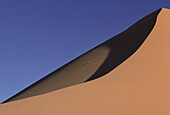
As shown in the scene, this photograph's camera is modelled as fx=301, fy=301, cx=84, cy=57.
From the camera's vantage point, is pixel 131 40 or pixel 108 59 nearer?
pixel 108 59

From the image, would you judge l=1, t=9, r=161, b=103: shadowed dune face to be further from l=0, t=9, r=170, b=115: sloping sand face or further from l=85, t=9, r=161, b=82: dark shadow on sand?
l=0, t=9, r=170, b=115: sloping sand face

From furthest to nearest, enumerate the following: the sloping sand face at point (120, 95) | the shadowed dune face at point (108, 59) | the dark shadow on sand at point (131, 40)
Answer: the dark shadow on sand at point (131, 40)
the shadowed dune face at point (108, 59)
the sloping sand face at point (120, 95)

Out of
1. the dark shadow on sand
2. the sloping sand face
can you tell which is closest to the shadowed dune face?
the dark shadow on sand

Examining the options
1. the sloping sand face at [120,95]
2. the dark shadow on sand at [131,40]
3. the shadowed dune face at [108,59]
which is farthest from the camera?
the dark shadow on sand at [131,40]

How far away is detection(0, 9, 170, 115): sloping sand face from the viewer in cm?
785

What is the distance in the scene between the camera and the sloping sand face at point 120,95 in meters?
7.85

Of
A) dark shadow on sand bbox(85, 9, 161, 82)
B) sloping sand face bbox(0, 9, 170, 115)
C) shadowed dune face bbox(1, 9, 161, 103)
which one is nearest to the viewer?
sloping sand face bbox(0, 9, 170, 115)

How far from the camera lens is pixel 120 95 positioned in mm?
8719

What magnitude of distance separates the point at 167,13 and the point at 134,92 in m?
7.43

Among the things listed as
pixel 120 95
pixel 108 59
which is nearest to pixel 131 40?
pixel 108 59

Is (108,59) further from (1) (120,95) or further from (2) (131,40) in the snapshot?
(1) (120,95)

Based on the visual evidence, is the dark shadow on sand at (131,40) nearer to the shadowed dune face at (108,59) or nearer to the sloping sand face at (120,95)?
the shadowed dune face at (108,59)

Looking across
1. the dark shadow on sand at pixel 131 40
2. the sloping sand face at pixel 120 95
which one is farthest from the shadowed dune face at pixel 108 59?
the sloping sand face at pixel 120 95

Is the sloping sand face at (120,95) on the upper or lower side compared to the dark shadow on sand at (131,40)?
lower
